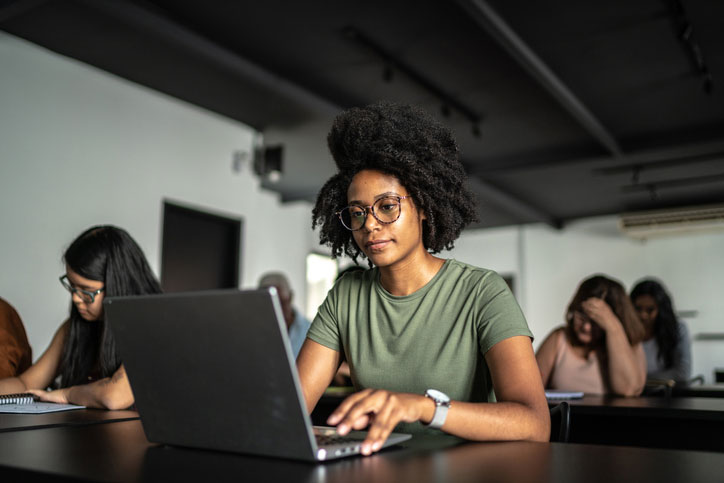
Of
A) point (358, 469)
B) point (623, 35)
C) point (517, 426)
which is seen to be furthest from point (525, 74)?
point (358, 469)

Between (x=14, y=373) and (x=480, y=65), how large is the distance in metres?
3.34

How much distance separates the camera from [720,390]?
2.95 meters

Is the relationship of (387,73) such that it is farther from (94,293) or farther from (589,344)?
(94,293)

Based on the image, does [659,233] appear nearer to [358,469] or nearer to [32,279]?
[32,279]

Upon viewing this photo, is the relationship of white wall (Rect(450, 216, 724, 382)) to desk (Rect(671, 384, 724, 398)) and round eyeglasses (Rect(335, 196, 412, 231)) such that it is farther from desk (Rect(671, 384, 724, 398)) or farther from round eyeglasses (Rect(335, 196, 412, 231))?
round eyeglasses (Rect(335, 196, 412, 231))

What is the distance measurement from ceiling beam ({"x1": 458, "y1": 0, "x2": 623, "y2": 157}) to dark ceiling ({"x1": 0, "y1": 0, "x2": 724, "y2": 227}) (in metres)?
0.01

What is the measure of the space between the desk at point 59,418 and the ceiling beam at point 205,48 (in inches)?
92.1

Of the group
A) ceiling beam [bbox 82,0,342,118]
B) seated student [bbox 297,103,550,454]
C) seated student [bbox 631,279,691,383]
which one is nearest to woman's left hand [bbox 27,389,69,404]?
seated student [bbox 297,103,550,454]

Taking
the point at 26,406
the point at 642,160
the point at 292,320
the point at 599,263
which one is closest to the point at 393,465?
the point at 26,406

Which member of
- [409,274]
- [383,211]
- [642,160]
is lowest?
[409,274]

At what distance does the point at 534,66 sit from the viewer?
162 inches

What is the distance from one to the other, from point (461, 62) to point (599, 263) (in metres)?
5.60

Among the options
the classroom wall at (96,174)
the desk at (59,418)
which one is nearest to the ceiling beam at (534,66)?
the classroom wall at (96,174)

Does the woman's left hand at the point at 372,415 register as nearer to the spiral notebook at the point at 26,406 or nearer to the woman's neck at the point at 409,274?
the woman's neck at the point at 409,274
